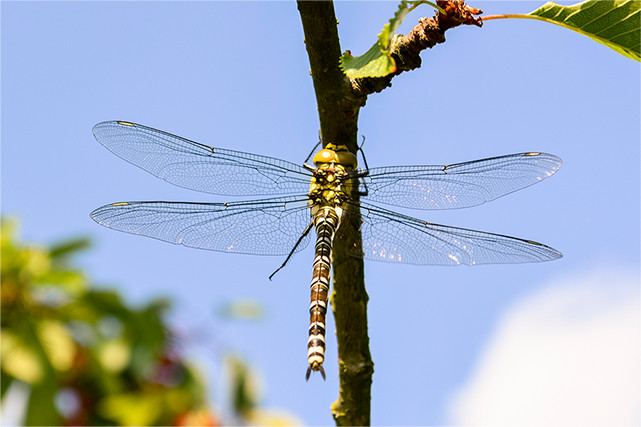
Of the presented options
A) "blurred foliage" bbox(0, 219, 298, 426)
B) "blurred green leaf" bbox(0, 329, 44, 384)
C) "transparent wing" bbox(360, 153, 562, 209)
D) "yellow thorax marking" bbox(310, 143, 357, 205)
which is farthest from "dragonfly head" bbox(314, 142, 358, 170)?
"blurred green leaf" bbox(0, 329, 44, 384)

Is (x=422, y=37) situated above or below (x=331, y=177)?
above

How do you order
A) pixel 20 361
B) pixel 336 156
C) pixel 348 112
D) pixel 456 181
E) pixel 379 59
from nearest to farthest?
1. pixel 20 361
2. pixel 379 59
3. pixel 348 112
4. pixel 336 156
5. pixel 456 181

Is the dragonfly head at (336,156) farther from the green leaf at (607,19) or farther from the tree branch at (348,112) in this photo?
the green leaf at (607,19)

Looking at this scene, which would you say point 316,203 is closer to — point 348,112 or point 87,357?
point 348,112

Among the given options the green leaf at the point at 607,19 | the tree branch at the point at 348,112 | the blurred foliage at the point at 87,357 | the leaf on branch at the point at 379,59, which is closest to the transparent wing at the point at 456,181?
the tree branch at the point at 348,112

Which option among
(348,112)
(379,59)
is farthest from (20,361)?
(348,112)

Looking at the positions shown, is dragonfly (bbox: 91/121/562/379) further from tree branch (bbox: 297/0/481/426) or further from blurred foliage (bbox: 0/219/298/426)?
blurred foliage (bbox: 0/219/298/426)

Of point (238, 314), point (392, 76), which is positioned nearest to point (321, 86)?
point (392, 76)
